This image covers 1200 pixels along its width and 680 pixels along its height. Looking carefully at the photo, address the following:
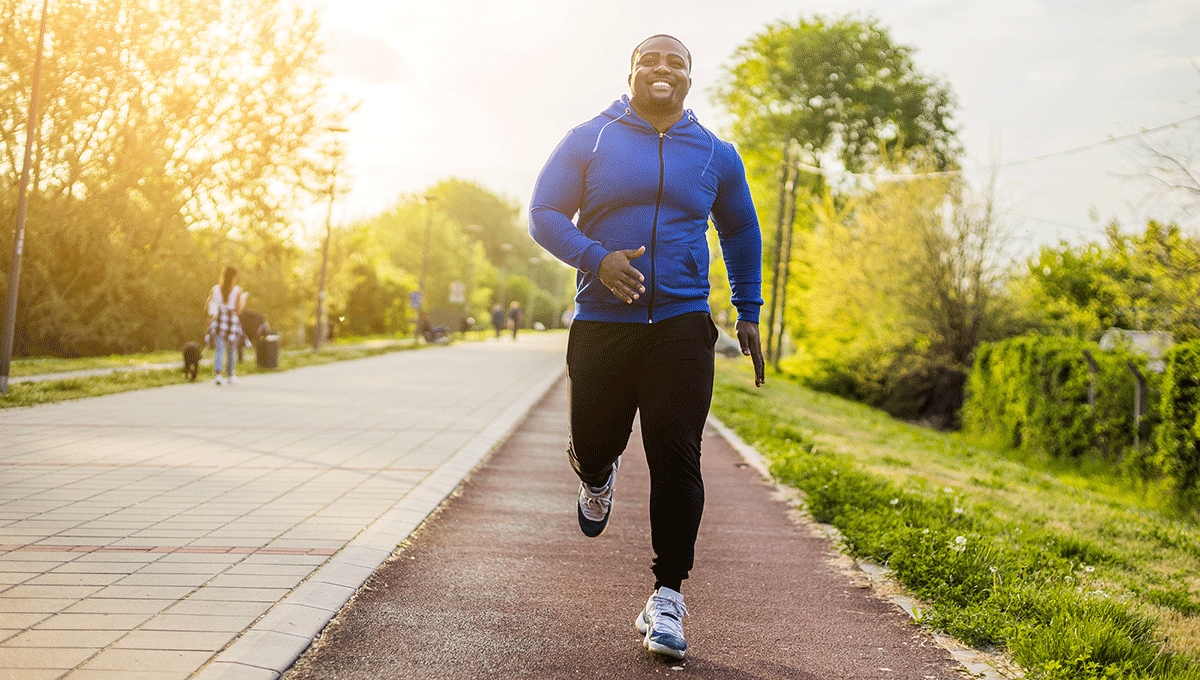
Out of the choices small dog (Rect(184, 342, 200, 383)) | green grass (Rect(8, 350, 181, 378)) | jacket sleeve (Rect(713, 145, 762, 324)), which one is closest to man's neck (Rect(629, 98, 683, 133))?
jacket sleeve (Rect(713, 145, 762, 324))

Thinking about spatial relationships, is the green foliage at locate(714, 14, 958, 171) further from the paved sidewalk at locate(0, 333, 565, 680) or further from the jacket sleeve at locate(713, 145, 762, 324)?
the jacket sleeve at locate(713, 145, 762, 324)

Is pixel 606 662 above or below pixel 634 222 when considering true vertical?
below

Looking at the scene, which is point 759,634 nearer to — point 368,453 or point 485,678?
point 485,678

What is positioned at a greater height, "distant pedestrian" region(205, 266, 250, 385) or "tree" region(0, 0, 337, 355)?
"tree" region(0, 0, 337, 355)

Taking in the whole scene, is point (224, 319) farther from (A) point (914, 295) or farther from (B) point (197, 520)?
(A) point (914, 295)

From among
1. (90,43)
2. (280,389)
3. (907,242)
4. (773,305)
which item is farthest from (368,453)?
(773,305)

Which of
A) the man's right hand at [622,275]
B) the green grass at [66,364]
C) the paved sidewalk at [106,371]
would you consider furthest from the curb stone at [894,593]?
A: the green grass at [66,364]

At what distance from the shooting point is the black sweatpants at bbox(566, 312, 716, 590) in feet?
12.5

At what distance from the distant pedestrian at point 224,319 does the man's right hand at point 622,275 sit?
42.3ft

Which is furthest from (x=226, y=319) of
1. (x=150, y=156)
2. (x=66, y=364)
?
(x=150, y=156)

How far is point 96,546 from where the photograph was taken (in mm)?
4867

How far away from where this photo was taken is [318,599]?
413 cm

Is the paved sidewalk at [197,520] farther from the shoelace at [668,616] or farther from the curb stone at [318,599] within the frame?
the shoelace at [668,616]

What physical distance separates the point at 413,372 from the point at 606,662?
1774 centimetres
